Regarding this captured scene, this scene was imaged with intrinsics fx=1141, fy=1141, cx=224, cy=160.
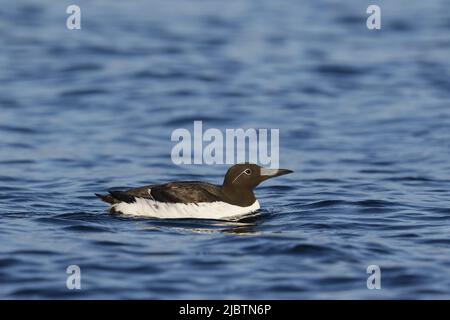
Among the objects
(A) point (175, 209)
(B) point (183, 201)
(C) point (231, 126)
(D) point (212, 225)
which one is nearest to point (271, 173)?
(D) point (212, 225)

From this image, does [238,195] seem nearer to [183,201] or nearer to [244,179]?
[244,179]

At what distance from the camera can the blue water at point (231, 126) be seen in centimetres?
1412

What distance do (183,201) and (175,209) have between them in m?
0.16

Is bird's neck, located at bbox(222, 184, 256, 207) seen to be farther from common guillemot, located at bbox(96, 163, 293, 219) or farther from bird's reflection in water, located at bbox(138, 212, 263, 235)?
bird's reflection in water, located at bbox(138, 212, 263, 235)

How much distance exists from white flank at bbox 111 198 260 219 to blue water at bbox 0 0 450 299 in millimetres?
203

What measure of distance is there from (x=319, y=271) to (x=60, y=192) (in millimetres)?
6488

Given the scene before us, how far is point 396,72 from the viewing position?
1256 inches

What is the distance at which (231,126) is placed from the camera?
84.4 feet

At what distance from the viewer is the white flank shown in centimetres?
1650

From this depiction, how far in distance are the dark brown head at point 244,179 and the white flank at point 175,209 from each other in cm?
36

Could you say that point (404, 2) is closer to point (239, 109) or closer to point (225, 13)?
point (225, 13)

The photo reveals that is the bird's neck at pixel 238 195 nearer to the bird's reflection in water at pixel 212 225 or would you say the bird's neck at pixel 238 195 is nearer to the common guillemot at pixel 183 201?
the common guillemot at pixel 183 201

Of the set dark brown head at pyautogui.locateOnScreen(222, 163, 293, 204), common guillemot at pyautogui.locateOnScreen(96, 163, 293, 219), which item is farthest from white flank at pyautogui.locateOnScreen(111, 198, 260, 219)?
dark brown head at pyautogui.locateOnScreen(222, 163, 293, 204)

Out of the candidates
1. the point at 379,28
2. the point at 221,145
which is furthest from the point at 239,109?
the point at 379,28
